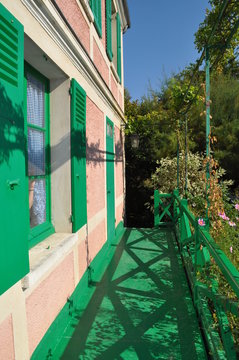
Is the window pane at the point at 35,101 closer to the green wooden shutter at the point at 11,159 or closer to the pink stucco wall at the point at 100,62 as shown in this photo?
the green wooden shutter at the point at 11,159

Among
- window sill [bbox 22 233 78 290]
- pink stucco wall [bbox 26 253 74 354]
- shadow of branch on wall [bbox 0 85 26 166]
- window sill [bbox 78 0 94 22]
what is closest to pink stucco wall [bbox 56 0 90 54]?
window sill [bbox 78 0 94 22]

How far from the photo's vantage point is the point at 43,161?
289cm

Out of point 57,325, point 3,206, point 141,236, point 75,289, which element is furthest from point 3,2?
point 141,236

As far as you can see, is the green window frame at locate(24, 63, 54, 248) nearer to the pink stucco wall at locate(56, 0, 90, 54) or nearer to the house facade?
the house facade

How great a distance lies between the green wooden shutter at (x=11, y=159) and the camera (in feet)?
5.26

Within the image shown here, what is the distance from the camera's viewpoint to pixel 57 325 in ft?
8.75

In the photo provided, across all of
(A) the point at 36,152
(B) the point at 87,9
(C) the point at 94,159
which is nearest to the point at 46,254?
(A) the point at 36,152

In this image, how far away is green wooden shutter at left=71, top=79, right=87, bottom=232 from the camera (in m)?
3.10

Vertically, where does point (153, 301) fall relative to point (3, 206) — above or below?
below

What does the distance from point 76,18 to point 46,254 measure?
277 centimetres

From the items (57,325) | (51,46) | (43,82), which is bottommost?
(57,325)

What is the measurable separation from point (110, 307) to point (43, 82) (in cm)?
260

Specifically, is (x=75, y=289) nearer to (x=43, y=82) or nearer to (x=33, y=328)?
(x=33, y=328)

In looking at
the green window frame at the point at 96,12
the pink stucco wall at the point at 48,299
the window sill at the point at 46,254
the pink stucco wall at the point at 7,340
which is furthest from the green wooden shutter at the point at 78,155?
the green window frame at the point at 96,12
